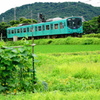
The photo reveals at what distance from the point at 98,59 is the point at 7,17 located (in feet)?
175

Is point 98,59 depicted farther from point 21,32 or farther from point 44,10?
point 44,10

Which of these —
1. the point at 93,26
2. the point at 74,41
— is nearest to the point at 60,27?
the point at 74,41

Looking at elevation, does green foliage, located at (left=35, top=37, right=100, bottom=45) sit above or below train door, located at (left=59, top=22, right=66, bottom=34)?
below

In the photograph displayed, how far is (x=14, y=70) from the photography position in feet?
15.4

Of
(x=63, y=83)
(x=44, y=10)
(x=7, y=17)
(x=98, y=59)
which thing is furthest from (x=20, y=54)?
(x=7, y=17)

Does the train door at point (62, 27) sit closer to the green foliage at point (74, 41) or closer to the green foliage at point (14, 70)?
the green foliage at point (74, 41)

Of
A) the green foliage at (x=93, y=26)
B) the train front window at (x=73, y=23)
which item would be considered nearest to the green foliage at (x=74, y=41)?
the train front window at (x=73, y=23)

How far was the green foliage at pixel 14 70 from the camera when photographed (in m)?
4.55

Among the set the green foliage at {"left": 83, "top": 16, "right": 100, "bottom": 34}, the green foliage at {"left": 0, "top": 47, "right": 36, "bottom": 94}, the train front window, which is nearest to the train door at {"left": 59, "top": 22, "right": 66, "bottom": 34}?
the train front window

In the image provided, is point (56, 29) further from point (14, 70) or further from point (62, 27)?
point (14, 70)

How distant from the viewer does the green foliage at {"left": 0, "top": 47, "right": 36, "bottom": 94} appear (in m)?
4.55

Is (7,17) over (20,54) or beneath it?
over

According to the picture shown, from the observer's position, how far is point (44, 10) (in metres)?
54.2

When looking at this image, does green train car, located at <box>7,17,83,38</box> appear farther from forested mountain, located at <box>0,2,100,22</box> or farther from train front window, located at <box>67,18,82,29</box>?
forested mountain, located at <box>0,2,100,22</box>
